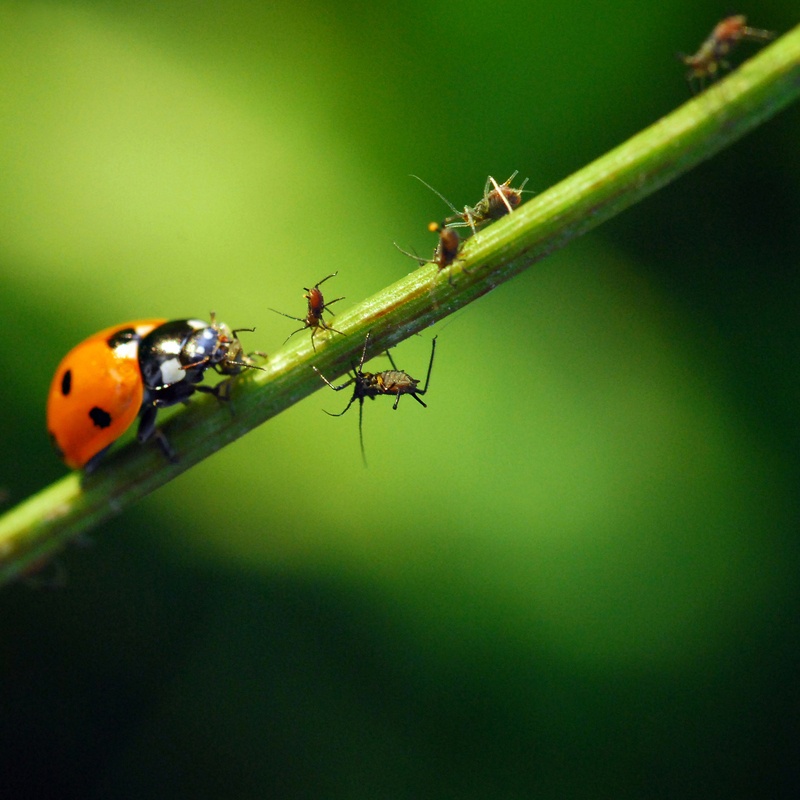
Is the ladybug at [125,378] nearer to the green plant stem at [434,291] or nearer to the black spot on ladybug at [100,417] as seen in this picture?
the black spot on ladybug at [100,417]

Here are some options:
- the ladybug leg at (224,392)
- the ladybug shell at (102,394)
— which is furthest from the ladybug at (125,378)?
the ladybug leg at (224,392)

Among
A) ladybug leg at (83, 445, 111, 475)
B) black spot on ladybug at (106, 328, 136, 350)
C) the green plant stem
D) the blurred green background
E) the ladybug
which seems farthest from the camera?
the blurred green background

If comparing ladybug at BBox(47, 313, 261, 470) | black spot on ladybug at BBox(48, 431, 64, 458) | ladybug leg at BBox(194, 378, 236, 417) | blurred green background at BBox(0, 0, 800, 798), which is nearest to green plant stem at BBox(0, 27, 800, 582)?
ladybug leg at BBox(194, 378, 236, 417)

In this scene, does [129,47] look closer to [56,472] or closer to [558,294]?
[56,472]

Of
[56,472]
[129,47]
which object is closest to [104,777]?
[56,472]

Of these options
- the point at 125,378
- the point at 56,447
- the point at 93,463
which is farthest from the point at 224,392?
the point at 56,447

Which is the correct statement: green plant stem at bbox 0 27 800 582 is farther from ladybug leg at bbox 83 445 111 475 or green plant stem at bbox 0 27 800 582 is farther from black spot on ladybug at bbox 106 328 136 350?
black spot on ladybug at bbox 106 328 136 350

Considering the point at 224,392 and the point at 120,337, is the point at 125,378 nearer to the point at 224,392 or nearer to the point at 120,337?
the point at 120,337
